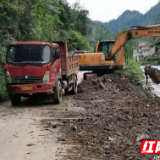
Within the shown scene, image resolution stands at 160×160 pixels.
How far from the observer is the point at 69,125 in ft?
26.3

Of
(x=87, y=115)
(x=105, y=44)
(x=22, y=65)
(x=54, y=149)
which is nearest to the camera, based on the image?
(x=54, y=149)

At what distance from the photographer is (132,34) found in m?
17.5

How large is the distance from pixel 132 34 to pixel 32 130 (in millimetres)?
11415

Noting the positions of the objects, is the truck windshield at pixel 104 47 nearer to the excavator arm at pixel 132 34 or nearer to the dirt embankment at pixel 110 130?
the excavator arm at pixel 132 34

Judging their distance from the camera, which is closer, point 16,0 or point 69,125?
point 69,125

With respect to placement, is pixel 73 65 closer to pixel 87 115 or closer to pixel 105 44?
pixel 87 115

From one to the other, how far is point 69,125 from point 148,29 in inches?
408

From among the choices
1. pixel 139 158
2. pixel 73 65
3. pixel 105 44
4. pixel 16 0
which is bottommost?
pixel 139 158

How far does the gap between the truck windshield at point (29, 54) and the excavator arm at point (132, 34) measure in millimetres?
7599

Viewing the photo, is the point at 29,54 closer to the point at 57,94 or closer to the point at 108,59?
the point at 57,94

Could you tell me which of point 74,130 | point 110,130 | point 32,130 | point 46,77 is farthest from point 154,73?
point 32,130

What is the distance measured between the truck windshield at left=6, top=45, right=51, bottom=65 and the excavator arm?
7599mm

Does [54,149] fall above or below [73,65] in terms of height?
below

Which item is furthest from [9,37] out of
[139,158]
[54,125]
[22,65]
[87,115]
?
[139,158]
